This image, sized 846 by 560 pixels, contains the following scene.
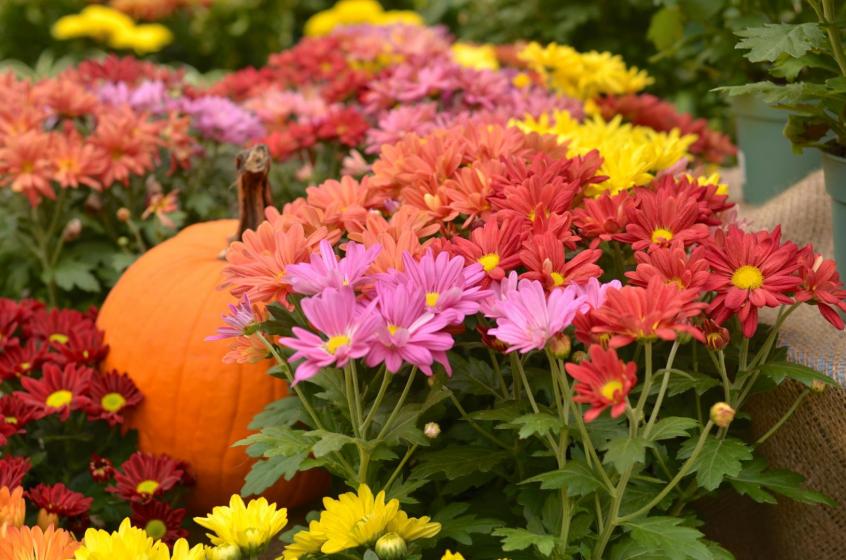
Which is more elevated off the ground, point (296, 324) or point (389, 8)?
point (296, 324)

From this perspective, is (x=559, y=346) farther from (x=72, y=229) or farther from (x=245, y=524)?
(x=72, y=229)

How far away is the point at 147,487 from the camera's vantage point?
1.62 meters

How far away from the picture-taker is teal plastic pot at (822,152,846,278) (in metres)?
1.54

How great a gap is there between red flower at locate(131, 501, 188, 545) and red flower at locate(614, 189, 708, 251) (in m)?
0.81

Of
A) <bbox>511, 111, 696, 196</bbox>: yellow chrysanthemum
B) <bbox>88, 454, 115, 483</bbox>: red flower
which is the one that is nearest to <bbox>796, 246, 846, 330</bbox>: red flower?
<bbox>511, 111, 696, 196</bbox>: yellow chrysanthemum

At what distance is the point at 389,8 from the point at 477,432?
5937 millimetres

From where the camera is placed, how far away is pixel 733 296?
113cm

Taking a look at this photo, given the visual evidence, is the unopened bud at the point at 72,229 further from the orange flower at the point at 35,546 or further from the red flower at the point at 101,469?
the orange flower at the point at 35,546

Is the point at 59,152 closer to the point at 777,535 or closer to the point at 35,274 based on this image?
the point at 35,274

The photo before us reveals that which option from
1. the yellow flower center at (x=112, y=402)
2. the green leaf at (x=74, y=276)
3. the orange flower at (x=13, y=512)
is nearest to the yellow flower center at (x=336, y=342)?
the orange flower at (x=13, y=512)

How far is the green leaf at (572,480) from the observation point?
1108 millimetres

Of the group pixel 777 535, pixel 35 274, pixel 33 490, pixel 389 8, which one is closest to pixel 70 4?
pixel 389 8

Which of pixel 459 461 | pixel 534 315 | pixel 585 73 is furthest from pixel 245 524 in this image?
pixel 585 73

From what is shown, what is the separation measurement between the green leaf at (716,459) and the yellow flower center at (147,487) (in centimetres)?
83
